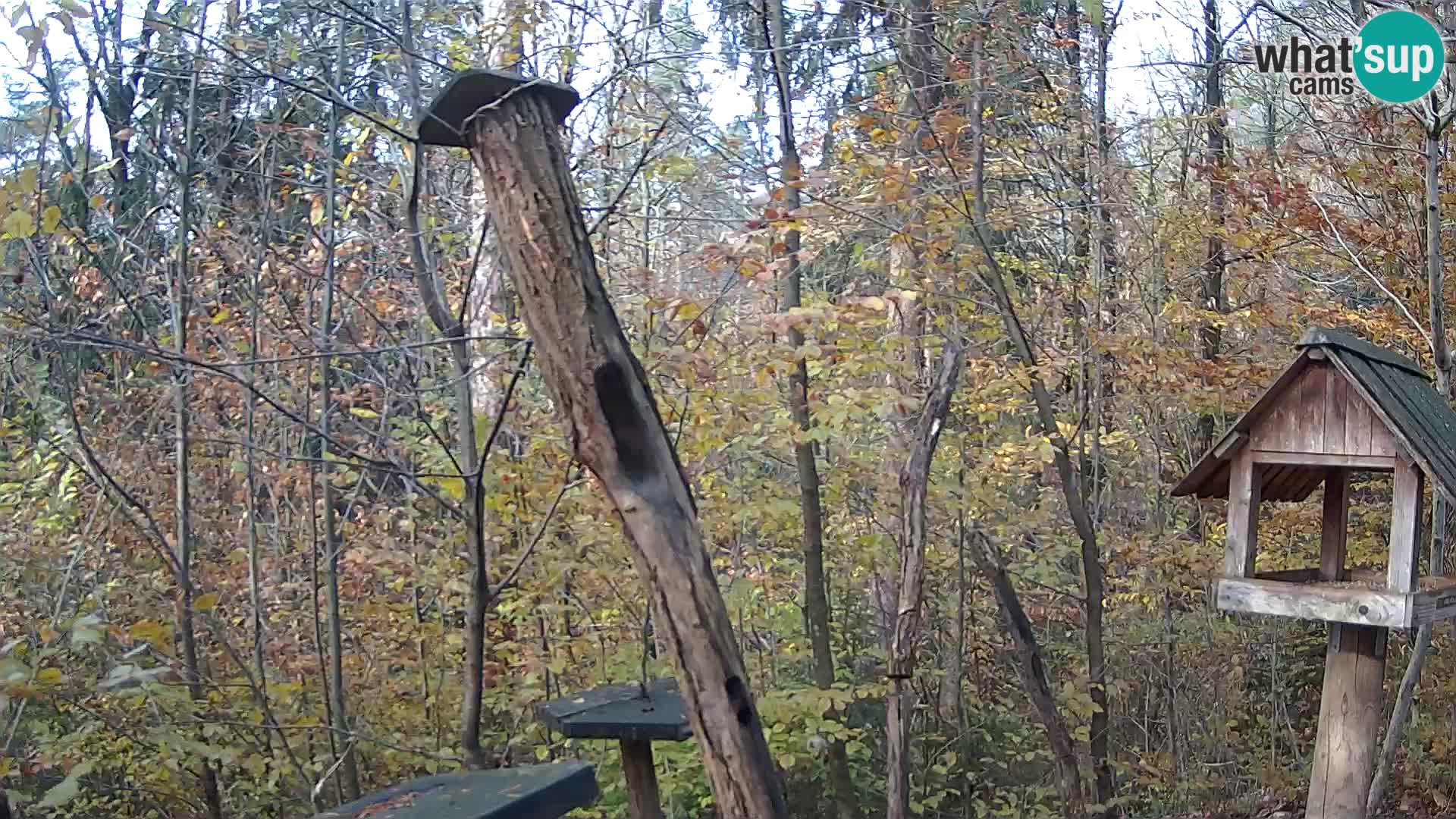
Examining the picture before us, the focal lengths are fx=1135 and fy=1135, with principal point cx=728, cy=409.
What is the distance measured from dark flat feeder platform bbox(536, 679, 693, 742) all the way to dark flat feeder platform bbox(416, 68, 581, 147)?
163 centimetres

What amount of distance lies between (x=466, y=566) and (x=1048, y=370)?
2.96 metres

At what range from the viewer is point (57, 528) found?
5.23 m

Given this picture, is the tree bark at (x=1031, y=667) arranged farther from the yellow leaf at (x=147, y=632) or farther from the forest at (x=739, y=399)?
the yellow leaf at (x=147, y=632)

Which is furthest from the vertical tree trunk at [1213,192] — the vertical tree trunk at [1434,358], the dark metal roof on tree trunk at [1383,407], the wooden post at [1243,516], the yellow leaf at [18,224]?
the yellow leaf at [18,224]

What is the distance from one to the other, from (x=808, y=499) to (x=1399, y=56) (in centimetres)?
340

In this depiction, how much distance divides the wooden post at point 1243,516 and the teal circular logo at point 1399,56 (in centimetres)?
194

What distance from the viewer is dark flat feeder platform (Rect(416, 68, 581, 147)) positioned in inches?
107

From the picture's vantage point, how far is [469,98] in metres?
2.75

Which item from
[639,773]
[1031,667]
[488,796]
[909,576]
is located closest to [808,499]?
[1031,667]

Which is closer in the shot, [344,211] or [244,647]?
[344,211]

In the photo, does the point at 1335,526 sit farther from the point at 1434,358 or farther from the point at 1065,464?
the point at 1065,464

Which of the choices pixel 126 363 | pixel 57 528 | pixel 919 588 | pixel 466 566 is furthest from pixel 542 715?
pixel 126 363

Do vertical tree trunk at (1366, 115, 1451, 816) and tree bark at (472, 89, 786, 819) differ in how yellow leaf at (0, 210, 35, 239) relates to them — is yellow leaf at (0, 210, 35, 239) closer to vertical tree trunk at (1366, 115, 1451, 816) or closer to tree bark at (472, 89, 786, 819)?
tree bark at (472, 89, 786, 819)

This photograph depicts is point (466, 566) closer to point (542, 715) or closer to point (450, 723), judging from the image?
point (450, 723)
